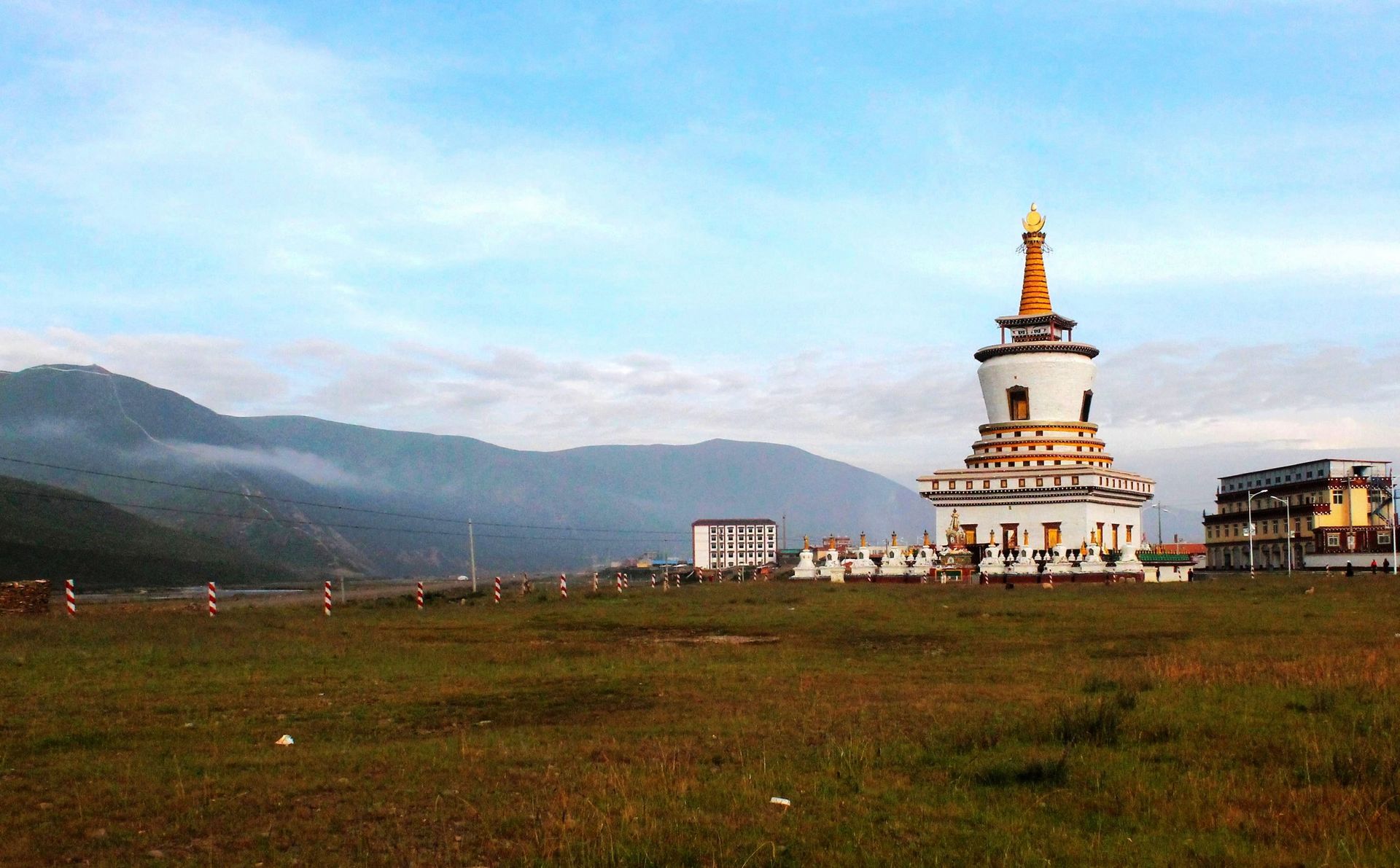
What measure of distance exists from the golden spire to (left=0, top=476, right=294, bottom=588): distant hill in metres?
81.2

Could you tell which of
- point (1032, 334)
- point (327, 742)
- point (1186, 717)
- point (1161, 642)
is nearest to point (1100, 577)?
point (1032, 334)

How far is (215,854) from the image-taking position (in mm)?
8977

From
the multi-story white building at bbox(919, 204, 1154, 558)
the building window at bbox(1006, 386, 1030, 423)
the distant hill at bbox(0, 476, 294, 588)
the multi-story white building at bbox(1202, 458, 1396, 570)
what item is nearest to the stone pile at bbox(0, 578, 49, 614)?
the multi-story white building at bbox(919, 204, 1154, 558)

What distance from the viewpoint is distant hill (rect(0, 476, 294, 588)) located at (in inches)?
4395

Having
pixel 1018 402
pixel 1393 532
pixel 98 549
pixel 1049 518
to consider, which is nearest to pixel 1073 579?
pixel 1049 518

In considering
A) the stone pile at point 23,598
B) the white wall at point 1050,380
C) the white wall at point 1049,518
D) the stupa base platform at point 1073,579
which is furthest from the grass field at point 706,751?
the white wall at point 1050,380

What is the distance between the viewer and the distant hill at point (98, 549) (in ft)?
366

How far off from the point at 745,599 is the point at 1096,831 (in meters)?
34.3

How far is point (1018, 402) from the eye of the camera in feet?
246

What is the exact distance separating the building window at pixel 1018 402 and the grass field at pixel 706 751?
162ft

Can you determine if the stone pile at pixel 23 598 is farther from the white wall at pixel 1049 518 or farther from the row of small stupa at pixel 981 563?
the white wall at pixel 1049 518

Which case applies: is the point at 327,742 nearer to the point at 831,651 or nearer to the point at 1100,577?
the point at 831,651

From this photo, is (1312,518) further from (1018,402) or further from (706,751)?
(706,751)

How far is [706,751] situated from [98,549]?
136 m
